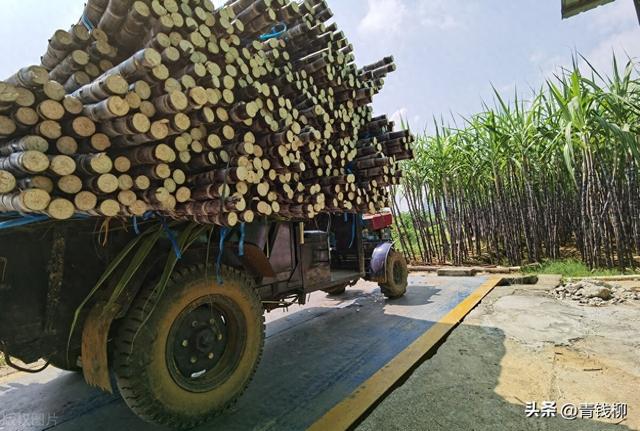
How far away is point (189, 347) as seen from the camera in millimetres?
2400

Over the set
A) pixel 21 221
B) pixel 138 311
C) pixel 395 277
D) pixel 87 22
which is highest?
pixel 87 22

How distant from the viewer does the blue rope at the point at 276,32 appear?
2928 millimetres

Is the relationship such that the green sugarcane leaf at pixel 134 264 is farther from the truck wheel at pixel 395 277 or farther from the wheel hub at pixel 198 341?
the truck wheel at pixel 395 277

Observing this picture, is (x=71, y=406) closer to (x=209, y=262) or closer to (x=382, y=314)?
(x=209, y=262)

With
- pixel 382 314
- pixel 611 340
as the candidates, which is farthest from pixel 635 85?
pixel 382 314

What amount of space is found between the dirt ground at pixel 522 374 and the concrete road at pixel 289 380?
0.46 metres

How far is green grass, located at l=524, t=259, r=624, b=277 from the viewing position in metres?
6.55

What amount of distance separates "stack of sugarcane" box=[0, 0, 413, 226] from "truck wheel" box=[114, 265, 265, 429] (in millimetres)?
545

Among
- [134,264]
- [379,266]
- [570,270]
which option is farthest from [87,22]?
[570,270]

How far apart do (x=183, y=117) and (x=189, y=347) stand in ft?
4.97

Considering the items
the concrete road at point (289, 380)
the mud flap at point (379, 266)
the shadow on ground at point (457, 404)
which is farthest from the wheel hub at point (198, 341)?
the mud flap at point (379, 266)

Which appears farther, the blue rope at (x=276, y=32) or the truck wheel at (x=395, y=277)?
the truck wheel at (x=395, y=277)

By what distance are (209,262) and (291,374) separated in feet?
4.07

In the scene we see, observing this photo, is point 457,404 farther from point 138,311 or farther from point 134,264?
point 134,264
